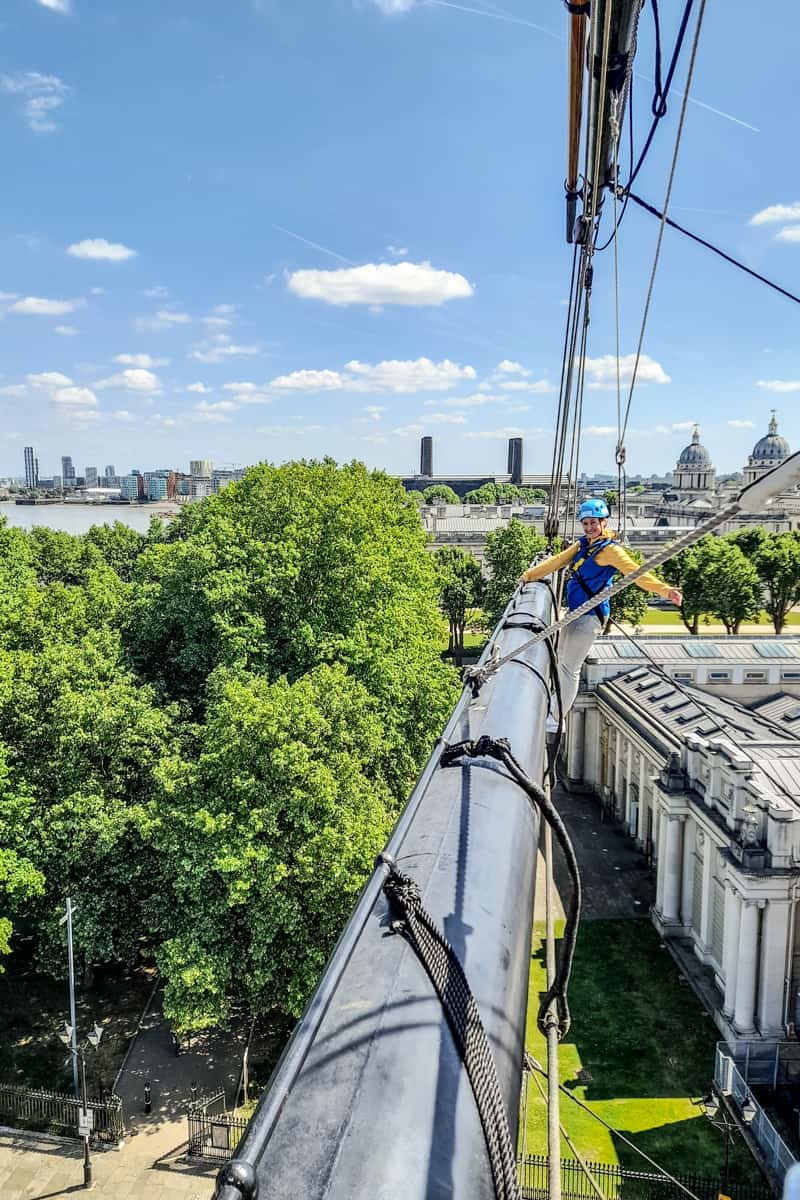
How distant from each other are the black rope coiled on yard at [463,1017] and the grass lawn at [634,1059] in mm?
13627

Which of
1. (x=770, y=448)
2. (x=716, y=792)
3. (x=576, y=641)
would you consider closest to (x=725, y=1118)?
(x=716, y=792)

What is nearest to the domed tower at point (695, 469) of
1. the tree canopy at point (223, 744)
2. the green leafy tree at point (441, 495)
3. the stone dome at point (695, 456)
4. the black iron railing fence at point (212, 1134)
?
the stone dome at point (695, 456)

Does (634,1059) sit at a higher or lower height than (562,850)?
lower

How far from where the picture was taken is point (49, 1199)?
50.6 feet

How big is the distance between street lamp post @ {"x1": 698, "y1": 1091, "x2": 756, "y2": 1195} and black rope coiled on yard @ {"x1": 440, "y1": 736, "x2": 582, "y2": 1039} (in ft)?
51.9

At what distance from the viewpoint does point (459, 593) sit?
55.4 m

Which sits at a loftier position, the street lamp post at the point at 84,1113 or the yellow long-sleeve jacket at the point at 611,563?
the yellow long-sleeve jacket at the point at 611,563

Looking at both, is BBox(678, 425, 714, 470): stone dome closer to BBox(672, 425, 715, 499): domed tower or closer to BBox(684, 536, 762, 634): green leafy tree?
BBox(672, 425, 715, 499): domed tower

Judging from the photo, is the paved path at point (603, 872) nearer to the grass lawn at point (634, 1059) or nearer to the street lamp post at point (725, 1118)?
the grass lawn at point (634, 1059)

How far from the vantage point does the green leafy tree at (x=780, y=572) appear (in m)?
55.3

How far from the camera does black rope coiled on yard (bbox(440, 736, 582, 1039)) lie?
342 centimetres

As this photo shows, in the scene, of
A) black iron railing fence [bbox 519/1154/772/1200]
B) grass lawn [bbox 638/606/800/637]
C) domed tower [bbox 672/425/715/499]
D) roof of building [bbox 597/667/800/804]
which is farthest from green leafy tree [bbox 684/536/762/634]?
domed tower [bbox 672/425/715/499]

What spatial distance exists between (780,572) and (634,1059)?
4333cm

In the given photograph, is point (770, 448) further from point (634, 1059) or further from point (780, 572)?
point (634, 1059)
